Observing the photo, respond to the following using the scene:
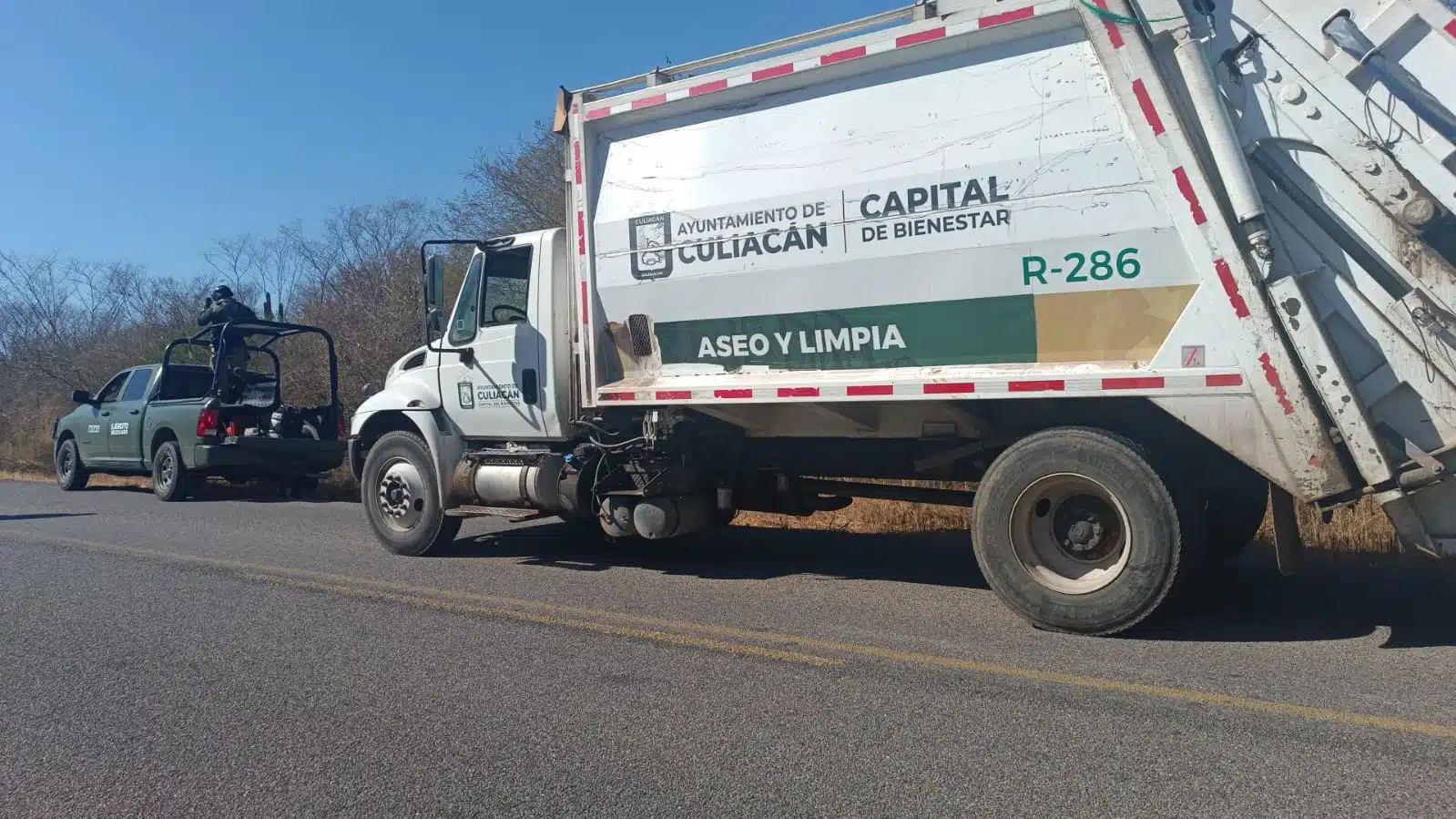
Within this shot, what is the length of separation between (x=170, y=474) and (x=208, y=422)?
1104 mm

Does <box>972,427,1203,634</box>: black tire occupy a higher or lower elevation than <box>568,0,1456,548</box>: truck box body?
lower

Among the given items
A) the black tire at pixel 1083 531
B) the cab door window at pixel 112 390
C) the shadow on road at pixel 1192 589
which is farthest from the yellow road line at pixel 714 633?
the cab door window at pixel 112 390

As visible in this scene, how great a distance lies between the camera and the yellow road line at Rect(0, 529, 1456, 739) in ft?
14.7

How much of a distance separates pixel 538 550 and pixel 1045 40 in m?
5.66

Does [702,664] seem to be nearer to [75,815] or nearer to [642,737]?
→ [642,737]

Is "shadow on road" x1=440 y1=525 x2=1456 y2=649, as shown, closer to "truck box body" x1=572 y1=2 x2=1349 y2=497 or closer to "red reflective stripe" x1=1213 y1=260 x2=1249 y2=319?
"truck box body" x1=572 y1=2 x2=1349 y2=497

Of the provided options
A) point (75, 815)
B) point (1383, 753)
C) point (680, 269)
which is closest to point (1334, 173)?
point (1383, 753)

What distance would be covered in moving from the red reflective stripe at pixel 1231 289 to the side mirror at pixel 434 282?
5.22 metres

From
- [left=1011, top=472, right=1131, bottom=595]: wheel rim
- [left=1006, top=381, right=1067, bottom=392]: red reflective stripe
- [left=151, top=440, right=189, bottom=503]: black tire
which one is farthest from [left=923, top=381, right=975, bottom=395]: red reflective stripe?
[left=151, top=440, right=189, bottom=503]: black tire

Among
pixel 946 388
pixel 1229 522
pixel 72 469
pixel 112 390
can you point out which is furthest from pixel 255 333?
pixel 1229 522

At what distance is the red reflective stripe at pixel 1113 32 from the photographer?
560 centimetres

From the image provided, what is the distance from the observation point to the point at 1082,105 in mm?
5750

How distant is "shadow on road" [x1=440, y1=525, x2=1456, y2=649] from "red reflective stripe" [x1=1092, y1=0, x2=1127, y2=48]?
3010 millimetres

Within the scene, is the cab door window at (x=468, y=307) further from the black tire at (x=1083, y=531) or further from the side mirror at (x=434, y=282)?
the black tire at (x=1083, y=531)
